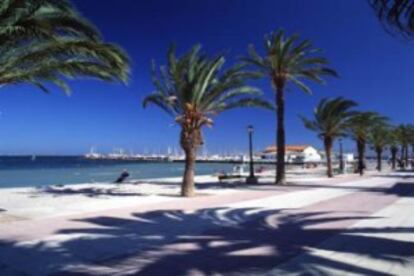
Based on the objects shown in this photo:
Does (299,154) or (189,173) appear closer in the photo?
(189,173)

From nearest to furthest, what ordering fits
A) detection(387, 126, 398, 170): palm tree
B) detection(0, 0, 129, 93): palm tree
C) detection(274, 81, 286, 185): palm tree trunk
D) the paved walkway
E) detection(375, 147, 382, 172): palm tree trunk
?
the paved walkway
detection(0, 0, 129, 93): palm tree
detection(274, 81, 286, 185): palm tree trunk
detection(375, 147, 382, 172): palm tree trunk
detection(387, 126, 398, 170): palm tree

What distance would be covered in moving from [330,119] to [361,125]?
6514 mm

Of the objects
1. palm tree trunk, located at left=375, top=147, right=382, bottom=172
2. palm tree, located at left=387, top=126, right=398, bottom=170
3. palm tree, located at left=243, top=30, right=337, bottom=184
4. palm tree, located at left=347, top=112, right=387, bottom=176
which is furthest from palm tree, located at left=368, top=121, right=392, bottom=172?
palm tree, located at left=243, top=30, right=337, bottom=184

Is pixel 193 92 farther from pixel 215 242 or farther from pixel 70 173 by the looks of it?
pixel 70 173

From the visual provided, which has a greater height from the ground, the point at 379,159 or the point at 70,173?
the point at 379,159

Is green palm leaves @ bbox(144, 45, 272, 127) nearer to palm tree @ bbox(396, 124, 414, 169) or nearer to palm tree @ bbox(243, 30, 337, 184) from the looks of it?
palm tree @ bbox(243, 30, 337, 184)

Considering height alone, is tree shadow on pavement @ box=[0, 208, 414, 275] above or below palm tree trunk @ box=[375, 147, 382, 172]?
below

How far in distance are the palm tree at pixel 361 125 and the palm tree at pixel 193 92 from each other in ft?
65.8

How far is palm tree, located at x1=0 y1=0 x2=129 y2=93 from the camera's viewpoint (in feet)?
31.7

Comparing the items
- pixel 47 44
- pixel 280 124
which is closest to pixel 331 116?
pixel 280 124

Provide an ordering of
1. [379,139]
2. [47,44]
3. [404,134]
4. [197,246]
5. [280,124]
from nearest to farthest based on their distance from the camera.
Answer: [197,246], [47,44], [280,124], [379,139], [404,134]

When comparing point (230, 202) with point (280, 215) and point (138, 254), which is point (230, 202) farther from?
point (138, 254)

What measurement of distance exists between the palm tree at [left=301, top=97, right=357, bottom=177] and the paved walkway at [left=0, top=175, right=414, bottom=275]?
72.3 feet

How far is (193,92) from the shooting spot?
57.0 feet
